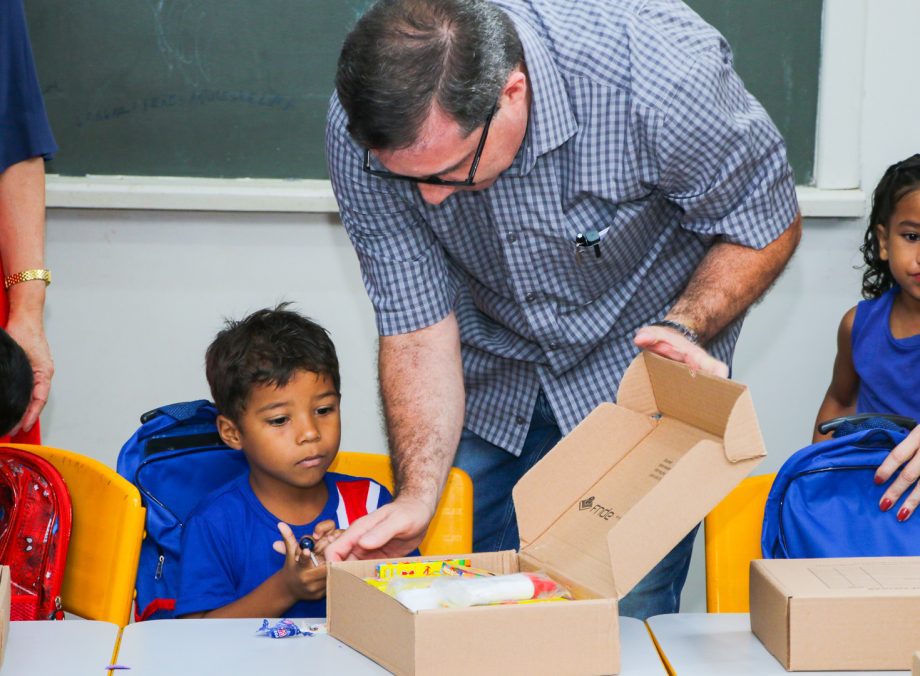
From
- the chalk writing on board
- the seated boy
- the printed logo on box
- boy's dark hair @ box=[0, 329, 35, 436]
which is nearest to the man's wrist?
the printed logo on box

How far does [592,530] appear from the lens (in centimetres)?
146

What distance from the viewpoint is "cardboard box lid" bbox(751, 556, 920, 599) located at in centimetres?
130

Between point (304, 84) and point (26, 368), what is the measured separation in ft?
3.90

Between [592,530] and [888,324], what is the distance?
49.2 inches

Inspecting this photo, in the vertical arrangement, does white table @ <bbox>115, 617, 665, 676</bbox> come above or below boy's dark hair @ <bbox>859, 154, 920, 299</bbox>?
below

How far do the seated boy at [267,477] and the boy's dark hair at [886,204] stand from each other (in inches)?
49.1

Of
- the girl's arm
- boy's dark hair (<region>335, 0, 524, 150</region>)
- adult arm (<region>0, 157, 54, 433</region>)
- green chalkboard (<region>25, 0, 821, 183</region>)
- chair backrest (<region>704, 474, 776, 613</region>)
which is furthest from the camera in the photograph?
green chalkboard (<region>25, 0, 821, 183</region>)

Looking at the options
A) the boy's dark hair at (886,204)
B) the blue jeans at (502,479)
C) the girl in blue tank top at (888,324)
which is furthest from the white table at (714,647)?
the boy's dark hair at (886,204)

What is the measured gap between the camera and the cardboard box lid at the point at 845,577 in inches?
51.3

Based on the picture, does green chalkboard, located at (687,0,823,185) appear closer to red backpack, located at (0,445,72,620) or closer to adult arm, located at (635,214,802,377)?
adult arm, located at (635,214,802,377)

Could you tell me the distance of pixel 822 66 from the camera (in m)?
2.89

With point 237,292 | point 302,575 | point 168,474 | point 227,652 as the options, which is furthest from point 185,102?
point 227,652

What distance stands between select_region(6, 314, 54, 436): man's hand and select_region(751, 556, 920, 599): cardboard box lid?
1323mm

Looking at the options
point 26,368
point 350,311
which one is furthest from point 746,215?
point 350,311
